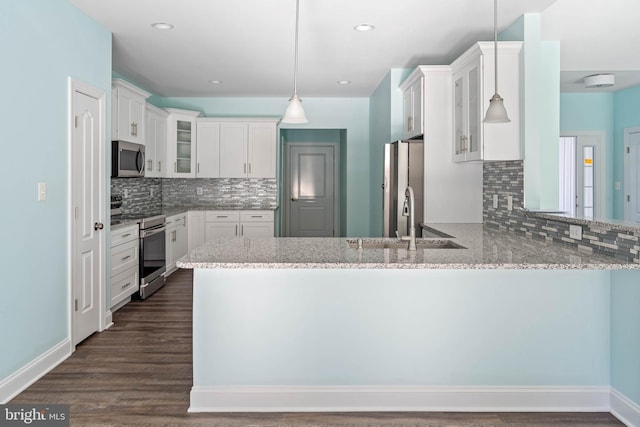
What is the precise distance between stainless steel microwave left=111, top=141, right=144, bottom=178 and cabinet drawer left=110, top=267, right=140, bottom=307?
0.96 m

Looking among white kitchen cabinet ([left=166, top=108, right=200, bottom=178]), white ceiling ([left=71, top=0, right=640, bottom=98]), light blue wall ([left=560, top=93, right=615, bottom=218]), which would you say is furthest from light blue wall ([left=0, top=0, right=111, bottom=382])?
light blue wall ([left=560, top=93, right=615, bottom=218])

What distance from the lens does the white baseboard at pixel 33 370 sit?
→ 2775 mm

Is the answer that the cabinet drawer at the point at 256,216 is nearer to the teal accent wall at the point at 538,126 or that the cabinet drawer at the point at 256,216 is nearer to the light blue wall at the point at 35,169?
the light blue wall at the point at 35,169

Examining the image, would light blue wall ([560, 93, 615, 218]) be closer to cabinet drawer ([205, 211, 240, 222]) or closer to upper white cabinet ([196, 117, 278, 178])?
upper white cabinet ([196, 117, 278, 178])

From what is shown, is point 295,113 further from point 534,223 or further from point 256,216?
point 256,216

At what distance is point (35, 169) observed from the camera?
3045 millimetres

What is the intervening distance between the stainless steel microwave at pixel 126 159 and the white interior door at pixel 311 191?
3885 millimetres

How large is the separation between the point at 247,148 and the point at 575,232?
5.15m

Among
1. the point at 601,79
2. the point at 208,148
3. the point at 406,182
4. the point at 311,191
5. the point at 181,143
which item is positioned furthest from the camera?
the point at 311,191

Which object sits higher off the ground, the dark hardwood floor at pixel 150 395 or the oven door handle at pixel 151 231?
the oven door handle at pixel 151 231

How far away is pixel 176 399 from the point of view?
2.79 m

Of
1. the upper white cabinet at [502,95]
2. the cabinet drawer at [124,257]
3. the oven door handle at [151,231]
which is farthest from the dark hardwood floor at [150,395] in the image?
the upper white cabinet at [502,95]

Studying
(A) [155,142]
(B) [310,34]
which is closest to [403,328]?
(B) [310,34]

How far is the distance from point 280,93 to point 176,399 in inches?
200
